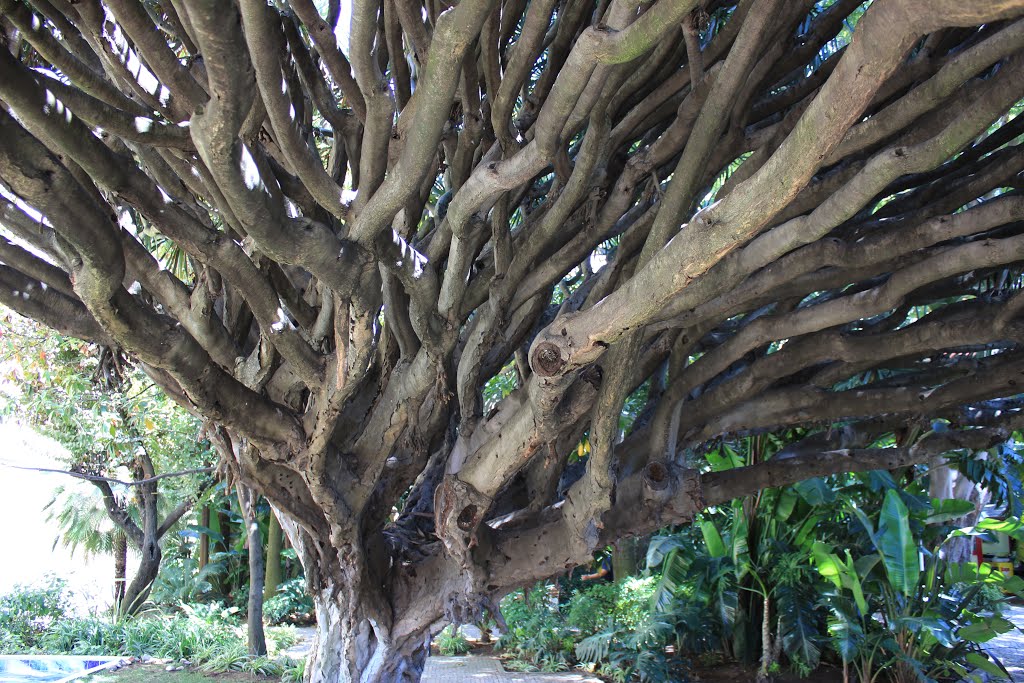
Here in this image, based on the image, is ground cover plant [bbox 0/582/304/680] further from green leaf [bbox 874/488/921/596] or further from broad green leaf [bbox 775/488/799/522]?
green leaf [bbox 874/488/921/596]

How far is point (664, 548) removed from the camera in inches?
376

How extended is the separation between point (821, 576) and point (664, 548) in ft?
5.86

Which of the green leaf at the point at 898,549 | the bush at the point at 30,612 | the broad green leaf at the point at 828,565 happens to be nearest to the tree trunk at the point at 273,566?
the bush at the point at 30,612

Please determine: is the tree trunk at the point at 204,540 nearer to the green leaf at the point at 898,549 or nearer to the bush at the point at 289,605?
the bush at the point at 289,605

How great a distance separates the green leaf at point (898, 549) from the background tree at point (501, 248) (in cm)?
280

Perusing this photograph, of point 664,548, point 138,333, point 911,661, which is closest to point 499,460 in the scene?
point 138,333

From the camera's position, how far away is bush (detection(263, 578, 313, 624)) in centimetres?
1263

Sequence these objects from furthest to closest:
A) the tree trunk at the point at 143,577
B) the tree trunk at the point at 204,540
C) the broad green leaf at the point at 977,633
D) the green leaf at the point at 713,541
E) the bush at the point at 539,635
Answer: the tree trunk at the point at 204,540 → the tree trunk at the point at 143,577 → the bush at the point at 539,635 → the green leaf at the point at 713,541 → the broad green leaf at the point at 977,633

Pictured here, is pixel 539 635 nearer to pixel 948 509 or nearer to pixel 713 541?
pixel 713 541

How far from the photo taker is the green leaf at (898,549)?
Answer: 301 inches

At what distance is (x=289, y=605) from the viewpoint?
1302cm

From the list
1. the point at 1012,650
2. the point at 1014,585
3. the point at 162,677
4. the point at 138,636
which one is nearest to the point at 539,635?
the point at 162,677

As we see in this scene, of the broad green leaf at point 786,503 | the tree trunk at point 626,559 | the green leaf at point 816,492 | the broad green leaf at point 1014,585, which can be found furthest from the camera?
the tree trunk at point 626,559

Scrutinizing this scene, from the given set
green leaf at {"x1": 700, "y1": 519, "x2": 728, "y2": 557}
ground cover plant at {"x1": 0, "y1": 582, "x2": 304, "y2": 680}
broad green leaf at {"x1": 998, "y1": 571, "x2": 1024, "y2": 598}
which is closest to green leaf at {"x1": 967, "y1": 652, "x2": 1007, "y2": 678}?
broad green leaf at {"x1": 998, "y1": 571, "x2": 1024, "y2": 598}
